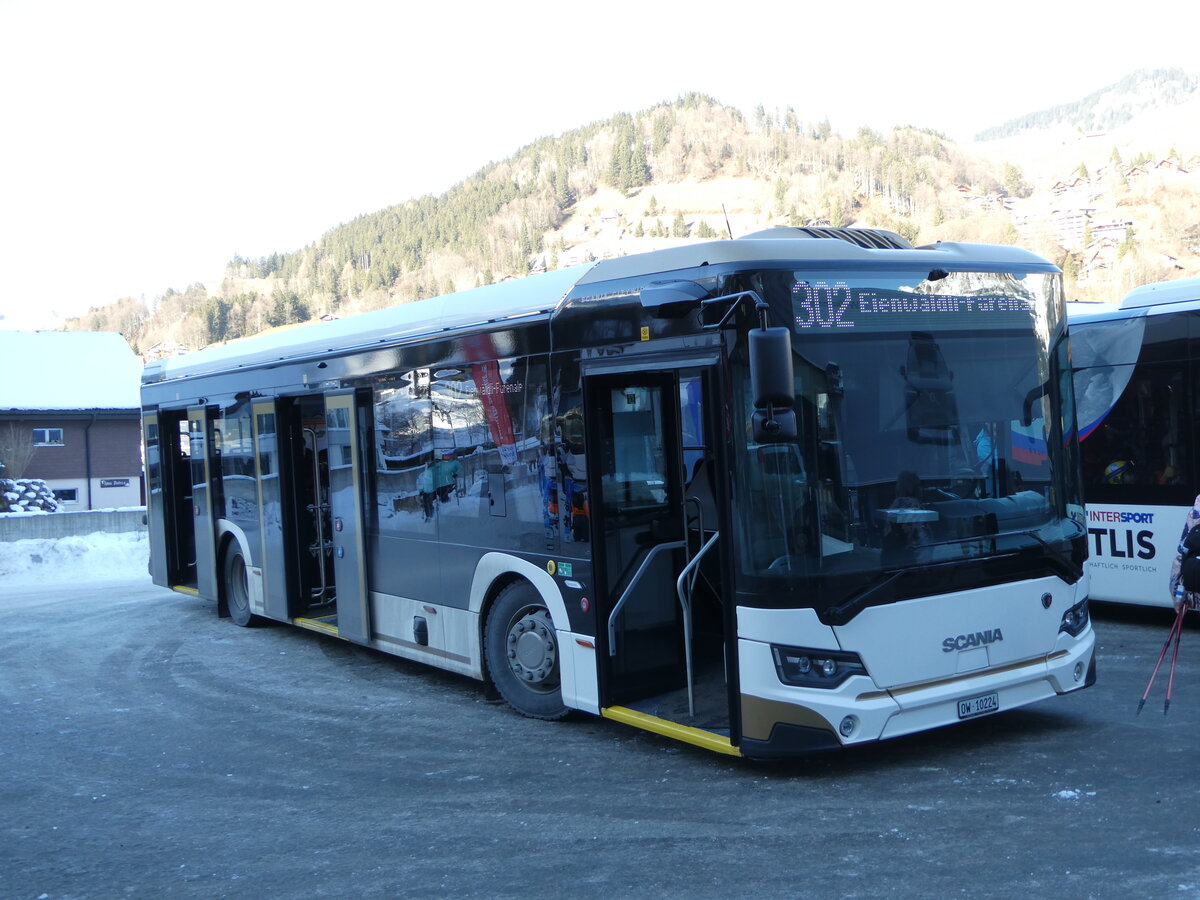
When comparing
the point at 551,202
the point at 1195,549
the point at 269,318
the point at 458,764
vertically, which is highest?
the point at 551,202

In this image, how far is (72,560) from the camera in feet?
73.5

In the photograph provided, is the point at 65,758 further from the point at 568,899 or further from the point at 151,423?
the point at 151,423

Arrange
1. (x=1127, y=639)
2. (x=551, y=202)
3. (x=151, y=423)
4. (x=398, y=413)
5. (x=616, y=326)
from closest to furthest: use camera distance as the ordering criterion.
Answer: (x=616, y=326) < (x=398, y=413) < (x=1127, y=639) < (x=151, y=423) < (x=551, y=202)

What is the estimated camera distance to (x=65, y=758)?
761cm

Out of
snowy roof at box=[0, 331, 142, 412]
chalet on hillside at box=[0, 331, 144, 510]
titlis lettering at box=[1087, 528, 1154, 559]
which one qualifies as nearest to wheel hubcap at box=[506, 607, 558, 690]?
titlis lettering at box=[1087, 528, 1154, 559]

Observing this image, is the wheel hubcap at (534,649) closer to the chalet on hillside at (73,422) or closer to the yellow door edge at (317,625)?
the yellow door edge at (317,625)

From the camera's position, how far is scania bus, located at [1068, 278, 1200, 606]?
1002cm

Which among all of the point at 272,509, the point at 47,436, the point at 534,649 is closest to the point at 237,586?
the point at 272,509

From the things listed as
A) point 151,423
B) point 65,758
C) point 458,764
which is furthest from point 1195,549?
point 151,423

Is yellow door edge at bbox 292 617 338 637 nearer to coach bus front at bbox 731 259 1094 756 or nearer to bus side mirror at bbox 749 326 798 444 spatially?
coach bus front at bbox 731 259 1094 756

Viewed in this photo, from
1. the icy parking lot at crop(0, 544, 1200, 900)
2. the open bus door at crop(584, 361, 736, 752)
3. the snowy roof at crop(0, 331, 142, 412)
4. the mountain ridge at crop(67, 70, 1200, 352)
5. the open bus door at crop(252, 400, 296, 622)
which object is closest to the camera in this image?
the icy parking lot at crop(0, 544, 1200, 900)

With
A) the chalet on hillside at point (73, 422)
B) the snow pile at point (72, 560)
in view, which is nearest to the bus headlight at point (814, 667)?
the snow pile at point (72, 560)

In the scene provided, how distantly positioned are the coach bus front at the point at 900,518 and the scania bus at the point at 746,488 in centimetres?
1

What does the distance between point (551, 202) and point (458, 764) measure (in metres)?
127
